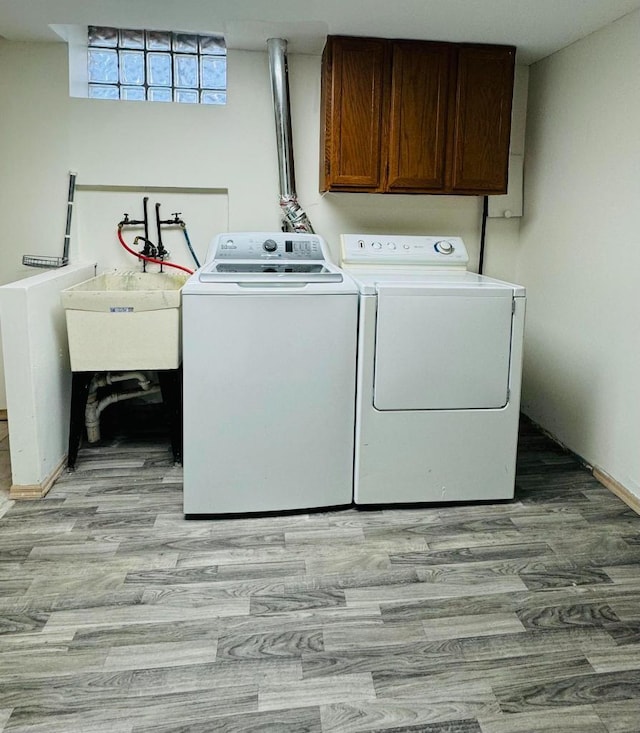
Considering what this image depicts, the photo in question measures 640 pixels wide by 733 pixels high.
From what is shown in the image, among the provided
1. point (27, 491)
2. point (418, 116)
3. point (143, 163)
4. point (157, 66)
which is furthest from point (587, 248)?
point (27, 491)

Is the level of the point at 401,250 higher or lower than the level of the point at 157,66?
lower

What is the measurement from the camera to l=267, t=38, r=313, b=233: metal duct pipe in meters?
3.01

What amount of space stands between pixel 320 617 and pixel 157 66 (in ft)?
9.64

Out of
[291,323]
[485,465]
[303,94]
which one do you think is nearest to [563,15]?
[303,94]

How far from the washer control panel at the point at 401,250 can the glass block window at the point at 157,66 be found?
1135mm

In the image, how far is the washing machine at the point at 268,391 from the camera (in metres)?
2.25

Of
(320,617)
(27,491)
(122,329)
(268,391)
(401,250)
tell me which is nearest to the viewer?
(320,617)

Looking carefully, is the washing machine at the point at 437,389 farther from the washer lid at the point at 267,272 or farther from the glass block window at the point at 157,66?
the glass block window at the point at 157,66

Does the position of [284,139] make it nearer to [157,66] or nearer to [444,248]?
[157,66]

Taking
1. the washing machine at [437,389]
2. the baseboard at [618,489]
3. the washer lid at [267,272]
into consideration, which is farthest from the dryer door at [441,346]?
the baseboard at [618,489]

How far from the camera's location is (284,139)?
3.12 m

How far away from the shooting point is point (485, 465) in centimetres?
249

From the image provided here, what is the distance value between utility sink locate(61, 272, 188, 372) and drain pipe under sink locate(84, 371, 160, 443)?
0.40 meters

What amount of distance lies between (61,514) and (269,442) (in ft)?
2.84
